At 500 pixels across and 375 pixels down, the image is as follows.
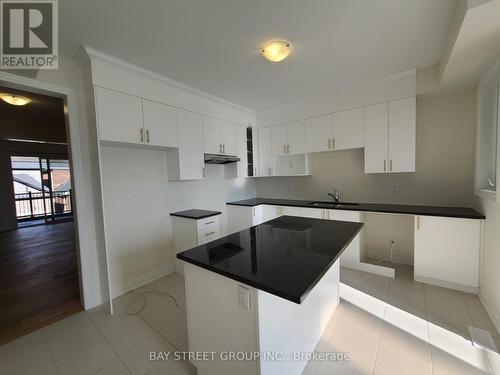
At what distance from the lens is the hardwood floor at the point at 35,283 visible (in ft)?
6.92

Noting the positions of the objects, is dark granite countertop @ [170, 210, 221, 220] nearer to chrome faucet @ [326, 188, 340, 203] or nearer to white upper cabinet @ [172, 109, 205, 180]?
white upper cabinet @ [172, 109, 205, 180]

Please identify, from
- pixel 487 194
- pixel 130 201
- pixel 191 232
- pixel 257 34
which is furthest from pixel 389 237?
pixel 130 201

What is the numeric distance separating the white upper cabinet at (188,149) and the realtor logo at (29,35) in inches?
51.4

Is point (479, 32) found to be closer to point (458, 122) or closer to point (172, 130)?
point (458, 122)

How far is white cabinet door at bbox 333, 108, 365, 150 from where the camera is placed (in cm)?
298

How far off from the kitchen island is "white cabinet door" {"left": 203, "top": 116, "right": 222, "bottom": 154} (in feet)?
6.58

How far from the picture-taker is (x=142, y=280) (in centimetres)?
276

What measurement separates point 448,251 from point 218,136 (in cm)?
339

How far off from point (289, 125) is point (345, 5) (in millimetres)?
2199

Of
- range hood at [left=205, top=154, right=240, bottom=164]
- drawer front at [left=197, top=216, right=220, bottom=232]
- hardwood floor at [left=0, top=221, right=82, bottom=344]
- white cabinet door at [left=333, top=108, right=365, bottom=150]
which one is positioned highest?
white cabinet door at [left=333, top=108, right=365, bottom=150]

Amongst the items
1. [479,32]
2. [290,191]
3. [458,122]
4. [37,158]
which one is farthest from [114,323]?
[37,158]

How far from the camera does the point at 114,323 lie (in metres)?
2.01

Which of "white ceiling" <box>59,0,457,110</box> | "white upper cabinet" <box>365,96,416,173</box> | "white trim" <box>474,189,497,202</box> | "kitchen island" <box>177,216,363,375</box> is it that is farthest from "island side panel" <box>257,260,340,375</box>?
"white ceiling" <box>59,0,457,110</box>

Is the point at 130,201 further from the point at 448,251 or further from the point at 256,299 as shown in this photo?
the point at 448,251
